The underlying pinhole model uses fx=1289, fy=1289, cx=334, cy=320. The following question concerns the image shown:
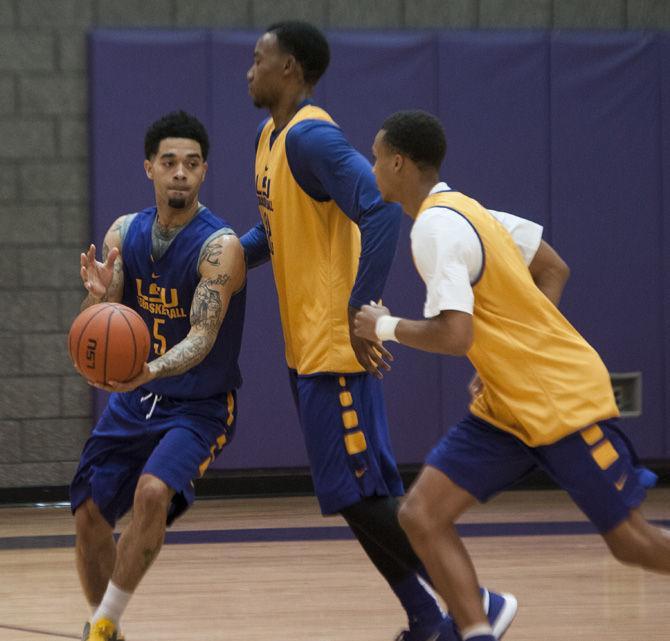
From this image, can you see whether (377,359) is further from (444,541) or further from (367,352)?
(444,541)

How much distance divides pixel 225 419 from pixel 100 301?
19.8 inches

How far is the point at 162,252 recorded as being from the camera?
148 inches

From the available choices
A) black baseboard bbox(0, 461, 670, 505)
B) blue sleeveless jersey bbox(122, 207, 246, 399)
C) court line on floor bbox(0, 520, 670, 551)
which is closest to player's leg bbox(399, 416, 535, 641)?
blue sleeveless jersey bbox(122, 207, 246, 399)

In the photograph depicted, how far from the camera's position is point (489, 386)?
10.4 feet

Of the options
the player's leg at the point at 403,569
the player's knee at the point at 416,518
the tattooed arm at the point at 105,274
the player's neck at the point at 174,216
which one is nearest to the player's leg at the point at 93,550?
the tattooed arm at the point at 105,274

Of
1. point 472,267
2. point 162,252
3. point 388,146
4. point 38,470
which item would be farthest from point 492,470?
point 38,470

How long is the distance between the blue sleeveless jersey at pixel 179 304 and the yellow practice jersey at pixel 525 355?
88cm

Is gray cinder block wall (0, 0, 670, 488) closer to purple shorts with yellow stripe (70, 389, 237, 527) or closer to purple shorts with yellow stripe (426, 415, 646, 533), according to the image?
purple shorts with yellow stripe (70, 389, 237, 527)

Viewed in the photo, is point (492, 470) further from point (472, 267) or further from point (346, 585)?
point (346, 585)

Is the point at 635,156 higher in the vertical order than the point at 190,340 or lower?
higher

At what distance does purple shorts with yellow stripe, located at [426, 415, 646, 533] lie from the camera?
3049mm

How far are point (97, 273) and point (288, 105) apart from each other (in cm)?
73

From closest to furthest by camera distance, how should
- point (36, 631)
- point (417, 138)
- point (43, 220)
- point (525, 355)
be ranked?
point (525, 355), point (417, 138), point (36, 631), point (43, 220)

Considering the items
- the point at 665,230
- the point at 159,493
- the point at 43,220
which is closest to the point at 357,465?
the point at 159,493
